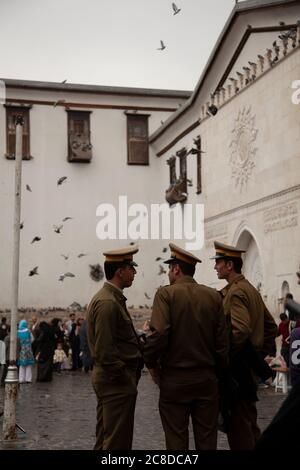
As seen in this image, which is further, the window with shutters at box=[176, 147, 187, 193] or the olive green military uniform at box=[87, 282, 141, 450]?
the window with shutters at box=[176, 147, 187, 193]

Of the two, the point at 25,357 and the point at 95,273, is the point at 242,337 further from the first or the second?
the point at 95,273

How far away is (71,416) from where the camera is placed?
43.4 feet

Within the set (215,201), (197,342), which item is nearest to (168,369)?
(197,342)

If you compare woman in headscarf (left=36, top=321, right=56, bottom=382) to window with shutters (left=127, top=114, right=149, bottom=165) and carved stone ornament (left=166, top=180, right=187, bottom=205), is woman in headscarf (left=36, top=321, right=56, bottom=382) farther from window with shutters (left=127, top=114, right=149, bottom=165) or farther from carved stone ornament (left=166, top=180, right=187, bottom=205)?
window with shutters (left=127, top=114, right=149, bottom=165)

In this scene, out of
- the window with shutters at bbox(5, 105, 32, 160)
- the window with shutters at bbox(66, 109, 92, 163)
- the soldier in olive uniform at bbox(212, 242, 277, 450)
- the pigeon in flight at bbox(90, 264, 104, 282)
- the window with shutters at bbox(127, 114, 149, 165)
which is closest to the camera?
the soldier in olive uniform at bbox(212, 242, 277, 450)

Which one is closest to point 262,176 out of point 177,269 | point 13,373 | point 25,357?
point 25,357

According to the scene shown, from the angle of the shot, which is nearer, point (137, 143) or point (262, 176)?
point (262, 176)

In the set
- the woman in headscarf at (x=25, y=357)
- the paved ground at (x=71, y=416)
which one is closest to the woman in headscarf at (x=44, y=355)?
the woman in headscarf at (x=25, y=357)

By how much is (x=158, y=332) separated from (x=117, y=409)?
2.25 ft

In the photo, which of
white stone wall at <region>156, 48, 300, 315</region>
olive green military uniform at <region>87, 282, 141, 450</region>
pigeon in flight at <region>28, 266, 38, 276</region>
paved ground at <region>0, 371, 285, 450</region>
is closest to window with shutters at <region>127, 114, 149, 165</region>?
pigeon in flight at <region>28, 266, 38, 276</region>

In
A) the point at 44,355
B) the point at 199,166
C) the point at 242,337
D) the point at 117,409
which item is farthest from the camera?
the point at 199,166

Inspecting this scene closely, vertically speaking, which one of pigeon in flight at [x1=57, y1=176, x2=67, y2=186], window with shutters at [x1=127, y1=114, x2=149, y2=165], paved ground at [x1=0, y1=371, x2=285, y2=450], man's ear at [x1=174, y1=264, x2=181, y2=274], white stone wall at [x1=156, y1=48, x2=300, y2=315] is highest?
window with shutters at [x1=127, y1=114, x2=149, y2=165]

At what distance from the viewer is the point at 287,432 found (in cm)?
274

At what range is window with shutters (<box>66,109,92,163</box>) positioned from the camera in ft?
121
